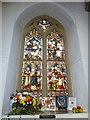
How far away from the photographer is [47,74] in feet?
11.2

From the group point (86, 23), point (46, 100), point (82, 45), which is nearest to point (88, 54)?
point (82, 45)

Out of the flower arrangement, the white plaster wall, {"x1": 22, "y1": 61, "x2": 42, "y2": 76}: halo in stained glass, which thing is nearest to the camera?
the flower arrangement

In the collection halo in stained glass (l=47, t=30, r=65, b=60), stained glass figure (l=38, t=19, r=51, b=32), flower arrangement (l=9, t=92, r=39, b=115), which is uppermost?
stained glass figure (l=38, t=19, r=51, b=32)

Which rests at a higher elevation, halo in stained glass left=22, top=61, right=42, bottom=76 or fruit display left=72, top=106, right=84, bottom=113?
halo in stained glass left=22, top=61, right=42, bottom=76

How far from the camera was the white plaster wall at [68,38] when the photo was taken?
2857 millimetres

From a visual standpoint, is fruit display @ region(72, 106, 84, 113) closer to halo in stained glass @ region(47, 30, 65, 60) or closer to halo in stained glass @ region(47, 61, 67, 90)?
→ halo in stained glass @ region(47, 61, 67, 90)

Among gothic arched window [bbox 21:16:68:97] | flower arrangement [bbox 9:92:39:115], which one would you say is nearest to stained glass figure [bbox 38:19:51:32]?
gothic arched window [bbox 21:16:68:97]

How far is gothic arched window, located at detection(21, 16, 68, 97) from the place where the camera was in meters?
3.29

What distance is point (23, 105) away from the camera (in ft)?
8.38

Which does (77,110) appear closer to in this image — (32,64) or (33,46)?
(32,64)

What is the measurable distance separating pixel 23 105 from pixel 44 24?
2081 mm

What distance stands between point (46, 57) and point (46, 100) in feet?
3.11

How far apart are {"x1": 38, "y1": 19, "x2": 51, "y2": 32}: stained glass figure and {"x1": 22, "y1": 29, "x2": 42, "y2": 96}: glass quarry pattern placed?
0.63ft

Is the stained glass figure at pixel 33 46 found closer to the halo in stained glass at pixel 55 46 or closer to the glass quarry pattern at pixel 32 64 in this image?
the glass quarry pattern at pixel 32 64
